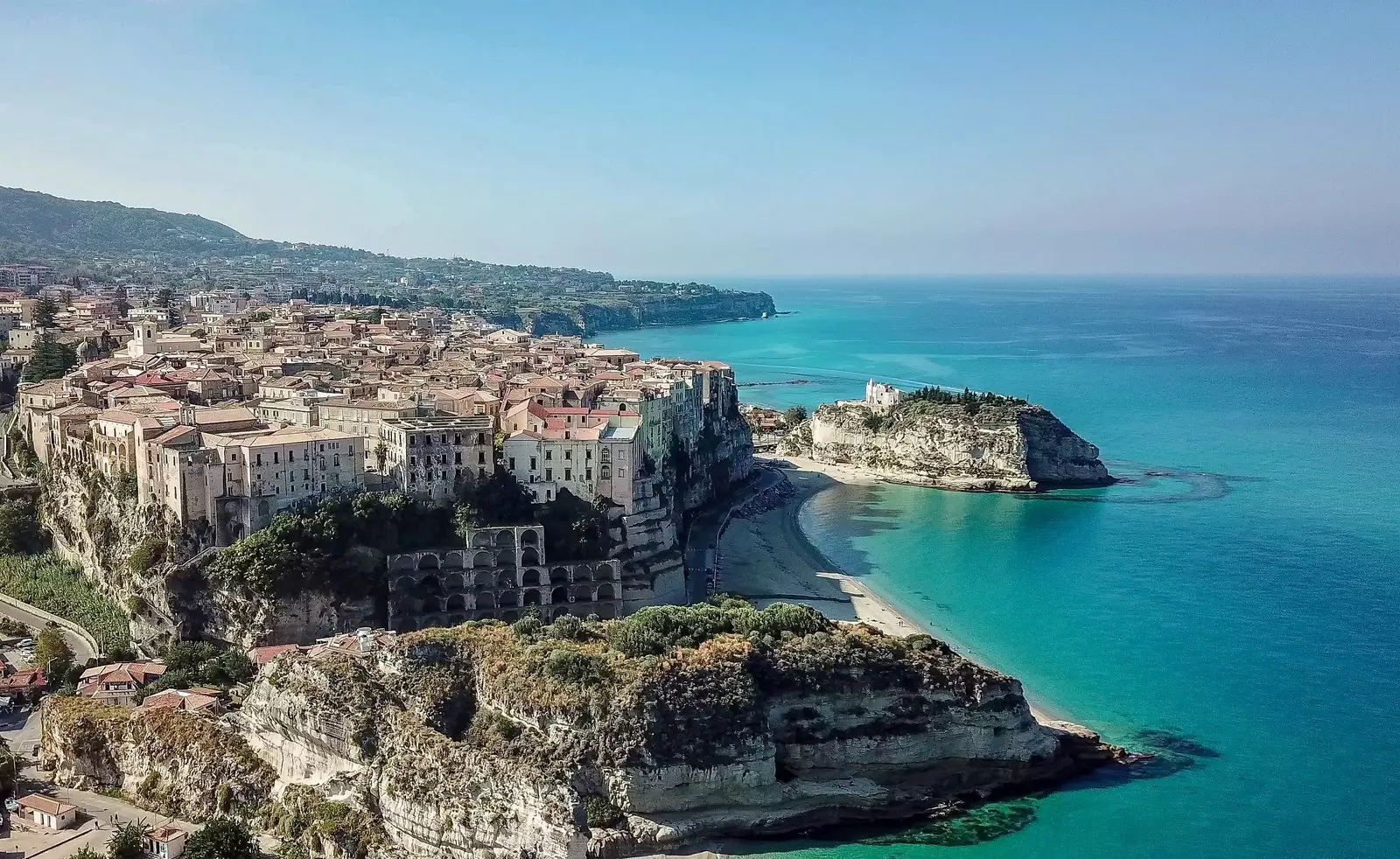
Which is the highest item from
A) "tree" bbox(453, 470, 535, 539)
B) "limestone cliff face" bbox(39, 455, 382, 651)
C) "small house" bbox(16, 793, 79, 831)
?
"tree" bbox(453, 470, 535, 539)

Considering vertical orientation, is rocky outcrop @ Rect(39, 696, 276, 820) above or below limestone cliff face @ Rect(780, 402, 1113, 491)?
below

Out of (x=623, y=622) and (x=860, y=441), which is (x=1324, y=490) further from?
(x=623, y=622)

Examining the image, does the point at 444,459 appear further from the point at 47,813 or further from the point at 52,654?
the point at 47,813

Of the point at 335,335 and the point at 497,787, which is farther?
the point at 335,335

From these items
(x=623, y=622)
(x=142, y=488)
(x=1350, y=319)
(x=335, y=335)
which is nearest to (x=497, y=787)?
(x=623, y=622)

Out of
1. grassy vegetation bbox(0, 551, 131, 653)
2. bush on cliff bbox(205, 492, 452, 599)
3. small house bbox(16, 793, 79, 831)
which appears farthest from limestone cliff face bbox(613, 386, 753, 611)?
small house bbox(16, 793, 79, 831)

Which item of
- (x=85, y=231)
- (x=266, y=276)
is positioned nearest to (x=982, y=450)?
(x=266, y=276)

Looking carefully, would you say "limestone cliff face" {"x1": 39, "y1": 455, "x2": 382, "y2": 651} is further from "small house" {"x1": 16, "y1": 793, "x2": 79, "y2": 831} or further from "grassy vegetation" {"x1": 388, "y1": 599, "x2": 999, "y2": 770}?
"small house" {"x1": 16, "y1": 793, "x2": 79, "y2": 831}
